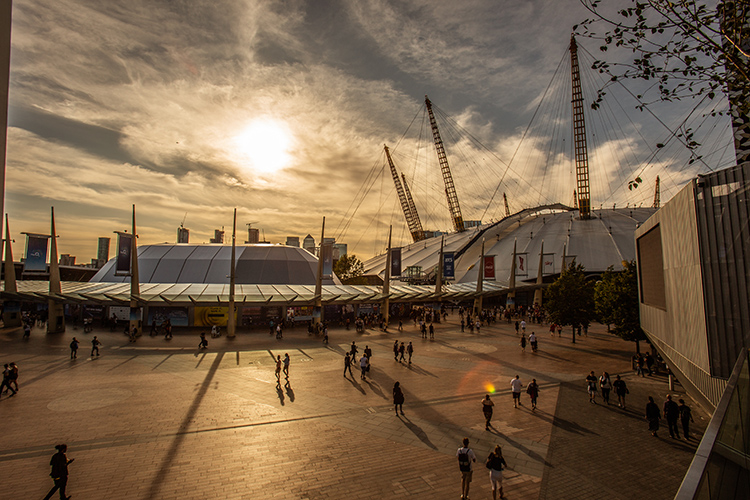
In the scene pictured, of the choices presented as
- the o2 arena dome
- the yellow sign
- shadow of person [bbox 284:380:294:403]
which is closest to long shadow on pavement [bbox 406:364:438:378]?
shadow of person [bbox 284:380:294:403]

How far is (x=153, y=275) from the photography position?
48125mm

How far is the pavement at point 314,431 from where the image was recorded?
9.71 meters

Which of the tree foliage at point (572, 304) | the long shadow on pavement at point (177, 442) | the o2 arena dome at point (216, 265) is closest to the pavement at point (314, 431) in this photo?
the long shadow on pavement at point (177, 442)

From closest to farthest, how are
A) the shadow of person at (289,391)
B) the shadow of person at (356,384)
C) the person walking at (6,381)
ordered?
the person walking at (6,381) → the shadow of person at (289,391) → the shadow of person at (356,384)

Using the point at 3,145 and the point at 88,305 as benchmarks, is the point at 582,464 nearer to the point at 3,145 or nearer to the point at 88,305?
the point at 3,145

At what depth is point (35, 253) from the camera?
34.5 meters

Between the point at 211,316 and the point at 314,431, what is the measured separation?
91.8 feet

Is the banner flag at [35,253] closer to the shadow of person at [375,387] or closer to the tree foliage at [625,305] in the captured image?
the shadow of person at [375,387]

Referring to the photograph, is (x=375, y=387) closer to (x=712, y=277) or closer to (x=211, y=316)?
(x=712, y=277)

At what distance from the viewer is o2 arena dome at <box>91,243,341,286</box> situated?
1905 inches

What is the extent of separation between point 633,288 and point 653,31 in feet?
71.0

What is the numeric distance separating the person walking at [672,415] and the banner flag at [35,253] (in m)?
45.7

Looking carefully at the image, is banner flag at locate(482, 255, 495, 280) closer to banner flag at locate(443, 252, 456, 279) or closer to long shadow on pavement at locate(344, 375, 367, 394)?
banner flag at locate(443, 252, 456, 279)

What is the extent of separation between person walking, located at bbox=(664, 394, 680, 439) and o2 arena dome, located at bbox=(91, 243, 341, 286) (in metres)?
38.6
